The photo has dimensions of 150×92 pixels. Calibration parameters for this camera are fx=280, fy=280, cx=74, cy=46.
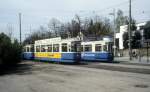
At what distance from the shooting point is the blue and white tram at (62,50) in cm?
3156

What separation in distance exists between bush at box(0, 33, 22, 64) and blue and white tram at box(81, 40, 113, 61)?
964cm

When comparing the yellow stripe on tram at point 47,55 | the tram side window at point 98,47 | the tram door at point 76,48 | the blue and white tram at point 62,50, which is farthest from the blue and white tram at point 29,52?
the tram door at point 76,48

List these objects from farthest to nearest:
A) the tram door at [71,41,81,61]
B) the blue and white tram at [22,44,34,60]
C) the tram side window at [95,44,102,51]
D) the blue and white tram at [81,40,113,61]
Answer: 1. the blue and white tram at [22,44,34,60]
2. the tram side window at [95,44,102,51]
3. the blue and white tram at [81,40,113,61]
4. the tram door at [71,41,81,61]

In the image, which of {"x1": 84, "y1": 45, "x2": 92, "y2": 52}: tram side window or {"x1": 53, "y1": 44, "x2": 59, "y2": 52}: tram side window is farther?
{"x1": 84, "y1": 45, "x2": 92, "y2": 52}: tram side window

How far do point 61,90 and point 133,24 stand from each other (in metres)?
70.5

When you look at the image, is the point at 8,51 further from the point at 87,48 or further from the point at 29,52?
the point at 29,52

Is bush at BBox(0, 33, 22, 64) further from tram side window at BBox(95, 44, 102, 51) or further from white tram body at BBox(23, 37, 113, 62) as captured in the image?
tram side window at BBox(95, 44, 102, 51)

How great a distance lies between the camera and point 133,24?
81.1 metres

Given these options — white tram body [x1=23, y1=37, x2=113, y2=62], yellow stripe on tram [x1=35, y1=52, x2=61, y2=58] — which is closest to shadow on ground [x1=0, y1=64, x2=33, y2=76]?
white tram body [x1=23, y1=37, x2=113, y2=62]

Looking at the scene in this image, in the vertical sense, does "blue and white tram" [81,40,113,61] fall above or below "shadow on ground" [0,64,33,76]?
above

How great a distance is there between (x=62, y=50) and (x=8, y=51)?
638 centimetres

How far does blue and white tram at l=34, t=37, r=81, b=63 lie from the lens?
1243 inches

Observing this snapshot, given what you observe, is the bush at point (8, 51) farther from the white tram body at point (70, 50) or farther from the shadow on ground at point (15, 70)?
the white tram body at point (70, 50)

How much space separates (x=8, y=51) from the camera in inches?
1140
